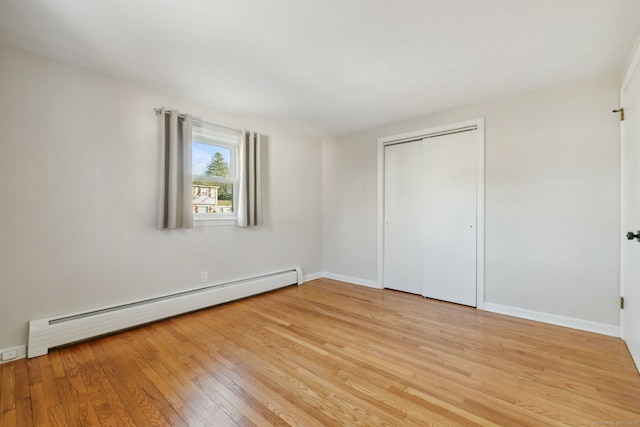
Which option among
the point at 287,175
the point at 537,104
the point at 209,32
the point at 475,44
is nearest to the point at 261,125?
the point at 287,175

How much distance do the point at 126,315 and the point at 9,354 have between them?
0.71 meters

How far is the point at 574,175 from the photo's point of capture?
2537 millimetres

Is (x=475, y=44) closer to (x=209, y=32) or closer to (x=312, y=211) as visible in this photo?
(x=209, y=32)

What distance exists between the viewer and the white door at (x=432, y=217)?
3.20m

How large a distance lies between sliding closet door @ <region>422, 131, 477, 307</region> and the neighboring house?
2.69m

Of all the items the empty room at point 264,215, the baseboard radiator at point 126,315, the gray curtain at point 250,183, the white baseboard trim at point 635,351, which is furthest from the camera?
the gray curtain at point 250,183

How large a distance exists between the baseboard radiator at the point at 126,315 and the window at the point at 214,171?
88 cm

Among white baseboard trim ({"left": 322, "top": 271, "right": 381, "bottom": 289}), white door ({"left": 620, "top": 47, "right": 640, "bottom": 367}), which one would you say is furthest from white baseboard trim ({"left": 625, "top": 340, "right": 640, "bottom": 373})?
white baseboard trim ({"left": 322, "top": 271, "right": 381, "bottom": 289})

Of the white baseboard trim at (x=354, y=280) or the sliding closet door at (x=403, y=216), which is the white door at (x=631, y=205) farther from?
the white baseboard trim at (x=354, y=280)

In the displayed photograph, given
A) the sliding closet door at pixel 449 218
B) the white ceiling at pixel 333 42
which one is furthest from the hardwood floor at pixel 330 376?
the white ceiling at pixel 333 42

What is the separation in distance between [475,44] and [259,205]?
2.77 metres

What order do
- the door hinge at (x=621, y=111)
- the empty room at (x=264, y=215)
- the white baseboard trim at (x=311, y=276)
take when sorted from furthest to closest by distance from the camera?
the white baseboard trim at (x=311, y=276), the door hinge at (x=621, y=111), the empty room at (x=264, y=215)

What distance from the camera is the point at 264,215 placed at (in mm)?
3809

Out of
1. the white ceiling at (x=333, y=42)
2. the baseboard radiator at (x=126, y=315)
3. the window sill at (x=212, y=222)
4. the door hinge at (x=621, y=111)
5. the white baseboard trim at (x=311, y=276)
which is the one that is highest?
the white ceiling at (x=333, y=42)
